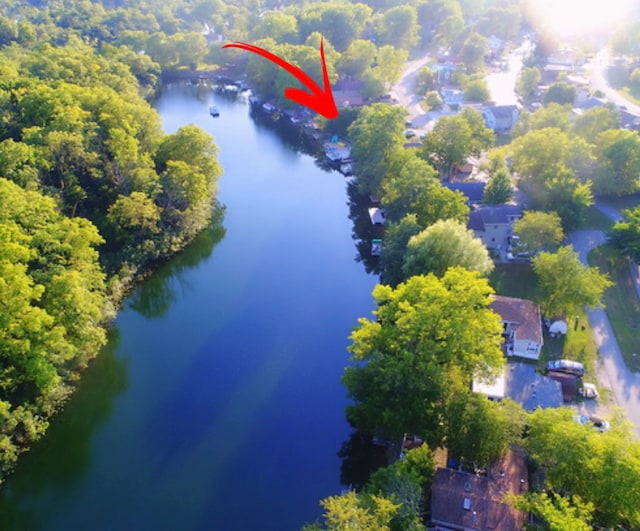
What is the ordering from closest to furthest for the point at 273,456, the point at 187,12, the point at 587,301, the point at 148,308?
the point at 273,456, the point at 587,301, the point at 148,308, the point at 187,12

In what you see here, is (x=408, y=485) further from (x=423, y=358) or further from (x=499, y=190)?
(x=499, y=190)

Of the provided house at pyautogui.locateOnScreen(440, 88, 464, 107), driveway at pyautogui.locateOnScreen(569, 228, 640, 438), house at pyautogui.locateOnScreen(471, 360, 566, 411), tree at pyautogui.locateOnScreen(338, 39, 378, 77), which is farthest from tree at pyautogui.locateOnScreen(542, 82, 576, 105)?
house at pyautogui.locateOnScreen(471, 360, 566, 411)

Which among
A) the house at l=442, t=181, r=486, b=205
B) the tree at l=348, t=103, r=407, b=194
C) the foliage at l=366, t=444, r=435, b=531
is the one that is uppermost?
the tree at l=348, t=103, r=407, b=194

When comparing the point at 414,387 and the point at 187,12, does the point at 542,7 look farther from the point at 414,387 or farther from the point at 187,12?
the point at 414,387

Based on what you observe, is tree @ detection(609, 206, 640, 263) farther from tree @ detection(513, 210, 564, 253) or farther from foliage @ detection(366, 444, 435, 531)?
foliage @ detection(366, 444, 435, 531)

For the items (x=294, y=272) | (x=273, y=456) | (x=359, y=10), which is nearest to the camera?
(x=273, y=456)

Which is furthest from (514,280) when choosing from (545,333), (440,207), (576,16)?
(576,16)

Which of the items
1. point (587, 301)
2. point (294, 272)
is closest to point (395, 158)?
point (294, 272)

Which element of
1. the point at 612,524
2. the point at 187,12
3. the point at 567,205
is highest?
the point at 187,12
